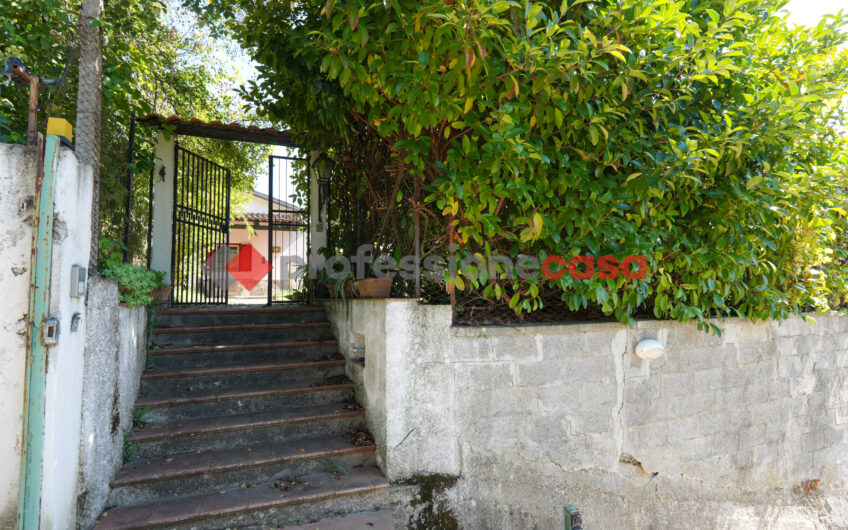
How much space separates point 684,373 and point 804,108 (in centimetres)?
202

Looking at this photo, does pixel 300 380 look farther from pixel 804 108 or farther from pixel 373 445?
pixel 804 108

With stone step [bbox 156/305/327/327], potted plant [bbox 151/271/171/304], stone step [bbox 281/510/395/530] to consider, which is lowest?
stone step [bbox 281/510/395/530]

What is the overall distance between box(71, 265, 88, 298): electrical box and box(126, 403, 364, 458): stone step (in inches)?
45.4

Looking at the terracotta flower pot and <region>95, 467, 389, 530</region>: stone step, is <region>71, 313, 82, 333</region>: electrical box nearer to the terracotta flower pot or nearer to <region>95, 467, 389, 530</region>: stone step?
<region>95, 467, 389, 530</region>: stone step

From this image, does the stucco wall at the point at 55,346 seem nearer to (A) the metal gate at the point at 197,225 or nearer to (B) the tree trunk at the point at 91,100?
(B) the tree trunk at the point at 91,100

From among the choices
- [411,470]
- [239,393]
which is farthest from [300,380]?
[411,470]

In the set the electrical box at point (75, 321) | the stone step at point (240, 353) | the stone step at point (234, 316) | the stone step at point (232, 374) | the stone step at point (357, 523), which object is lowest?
the stone step at point (357, 523)

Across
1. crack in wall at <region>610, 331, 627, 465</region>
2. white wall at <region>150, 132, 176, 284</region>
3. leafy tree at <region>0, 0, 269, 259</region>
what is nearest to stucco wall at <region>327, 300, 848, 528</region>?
crack in wall at <region>610, 331, 627, 465</region>

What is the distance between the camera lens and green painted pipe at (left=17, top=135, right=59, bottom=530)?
6.28 ft

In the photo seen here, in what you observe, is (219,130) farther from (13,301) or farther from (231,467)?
(231,467)

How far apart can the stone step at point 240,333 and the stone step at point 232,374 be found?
0.38m

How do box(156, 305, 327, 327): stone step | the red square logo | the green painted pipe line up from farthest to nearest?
the red square logo
box(156, 305, 327, 327): stone step
the green painted pipe

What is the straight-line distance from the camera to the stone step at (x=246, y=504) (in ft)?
7.63

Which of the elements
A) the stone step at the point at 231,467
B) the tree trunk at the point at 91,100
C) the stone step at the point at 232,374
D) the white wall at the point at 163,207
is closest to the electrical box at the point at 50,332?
the tree trunk at the point at 91,100
